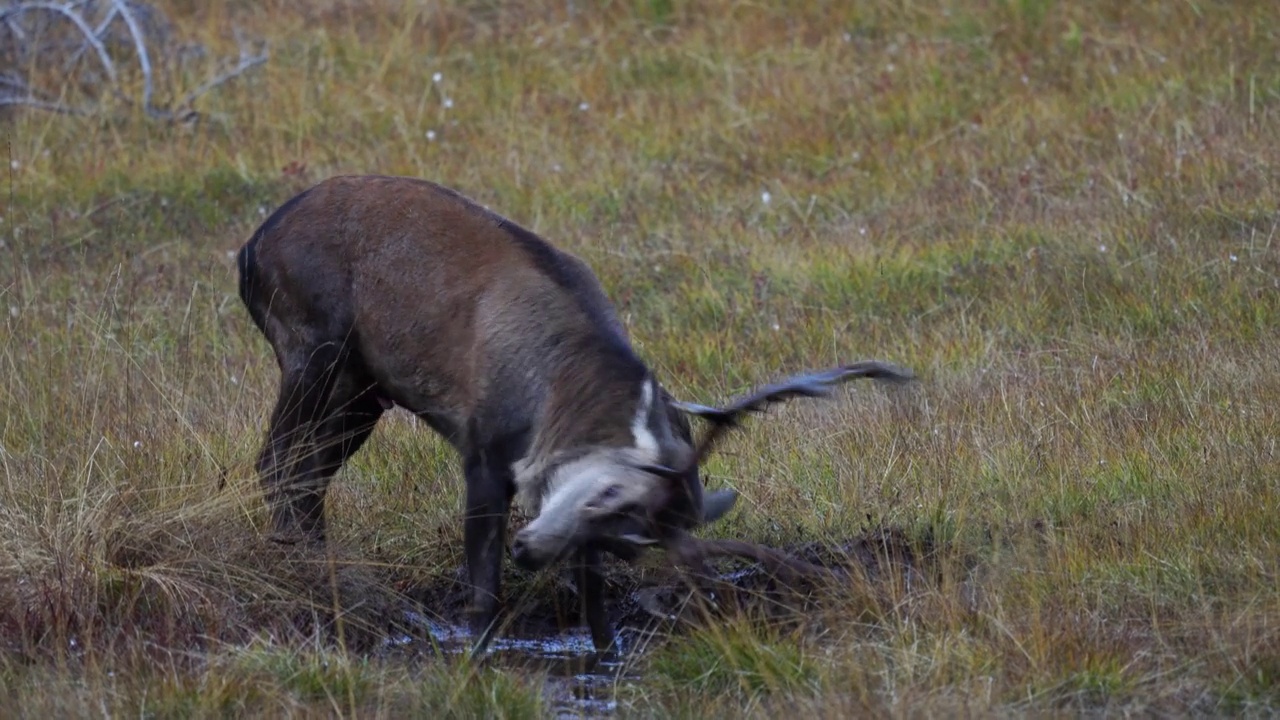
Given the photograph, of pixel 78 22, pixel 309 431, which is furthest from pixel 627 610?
pixel 78 22

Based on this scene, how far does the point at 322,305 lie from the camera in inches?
224

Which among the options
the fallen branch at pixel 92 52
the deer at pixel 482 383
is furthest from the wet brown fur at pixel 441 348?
the fallen branch at pixel 92 52

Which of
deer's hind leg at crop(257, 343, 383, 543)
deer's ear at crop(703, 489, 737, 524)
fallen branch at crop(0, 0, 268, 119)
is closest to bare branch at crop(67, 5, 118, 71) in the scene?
fallen branch at crop(0, 0, 268, 119)

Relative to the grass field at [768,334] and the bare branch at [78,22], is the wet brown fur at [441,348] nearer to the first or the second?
the grass field at [768,334]

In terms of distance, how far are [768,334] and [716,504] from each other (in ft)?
9.64

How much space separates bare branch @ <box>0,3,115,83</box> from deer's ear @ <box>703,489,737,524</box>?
744 cm

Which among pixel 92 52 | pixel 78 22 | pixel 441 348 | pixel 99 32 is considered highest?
pixel 441 348

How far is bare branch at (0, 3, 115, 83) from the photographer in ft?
37.0

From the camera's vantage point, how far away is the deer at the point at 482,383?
4719mm

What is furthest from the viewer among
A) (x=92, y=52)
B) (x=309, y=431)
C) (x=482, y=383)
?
(x=92, y=52)

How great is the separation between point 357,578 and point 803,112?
6.06 m

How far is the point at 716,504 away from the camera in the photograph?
4.97 m

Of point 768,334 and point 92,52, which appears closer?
point 768,334

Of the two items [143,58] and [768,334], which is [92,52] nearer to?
[143,58]
